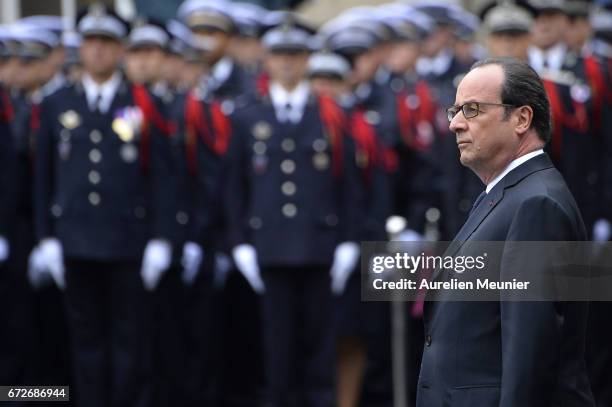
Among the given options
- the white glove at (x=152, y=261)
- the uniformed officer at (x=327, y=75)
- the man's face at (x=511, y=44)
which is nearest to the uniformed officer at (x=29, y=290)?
the white glove at (x=152, y=261)

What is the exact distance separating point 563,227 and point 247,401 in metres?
5.44

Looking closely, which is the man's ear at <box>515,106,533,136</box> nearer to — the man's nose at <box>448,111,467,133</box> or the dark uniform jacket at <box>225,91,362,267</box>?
the man's nose at <box>448,111,467,133</box>

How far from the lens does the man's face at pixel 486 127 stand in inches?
161

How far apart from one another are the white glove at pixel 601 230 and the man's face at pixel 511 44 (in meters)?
1.05

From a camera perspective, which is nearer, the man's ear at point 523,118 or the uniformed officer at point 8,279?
the man's ear at point 523,118

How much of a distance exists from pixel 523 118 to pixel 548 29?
4527mm

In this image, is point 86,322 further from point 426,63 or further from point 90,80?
point 426,63

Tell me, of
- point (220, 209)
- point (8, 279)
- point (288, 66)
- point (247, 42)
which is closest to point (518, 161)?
point (288, 66)

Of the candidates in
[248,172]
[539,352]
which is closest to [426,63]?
[248,172]

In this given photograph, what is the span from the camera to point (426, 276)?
4523 mm

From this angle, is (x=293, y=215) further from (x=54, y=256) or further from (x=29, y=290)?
(x=29, y=290)

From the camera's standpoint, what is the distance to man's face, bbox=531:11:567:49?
27.7 feet

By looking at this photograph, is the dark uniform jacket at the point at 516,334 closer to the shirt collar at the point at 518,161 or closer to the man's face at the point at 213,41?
the shirt collar at the point at 518,161

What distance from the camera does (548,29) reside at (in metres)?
8.48
